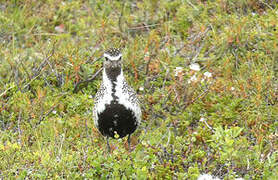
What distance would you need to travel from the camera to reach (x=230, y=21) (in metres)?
6.10

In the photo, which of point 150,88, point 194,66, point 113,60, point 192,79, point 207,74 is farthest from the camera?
point 194,66

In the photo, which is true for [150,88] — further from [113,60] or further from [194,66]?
[113,60]

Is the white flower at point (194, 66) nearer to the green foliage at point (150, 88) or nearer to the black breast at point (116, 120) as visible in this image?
the green foliage at point (150, 88)

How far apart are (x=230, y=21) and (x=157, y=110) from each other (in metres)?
1.68

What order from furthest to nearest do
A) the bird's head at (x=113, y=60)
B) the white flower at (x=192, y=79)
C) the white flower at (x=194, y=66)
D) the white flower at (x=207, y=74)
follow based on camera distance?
the white flower at (x=194, y=66)
the white flower at (x=207, y=74)
the white flower at (x=192, y=79)
the bird's head at (x=113, y=60)

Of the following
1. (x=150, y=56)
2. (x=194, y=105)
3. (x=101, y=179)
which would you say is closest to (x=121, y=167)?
(x=101, y=179)

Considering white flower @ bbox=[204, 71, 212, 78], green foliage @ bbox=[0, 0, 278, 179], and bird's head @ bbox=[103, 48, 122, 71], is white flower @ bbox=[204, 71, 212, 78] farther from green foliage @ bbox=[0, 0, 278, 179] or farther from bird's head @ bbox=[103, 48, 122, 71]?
bird's head @ bbox=[103, 48, 122, 71]

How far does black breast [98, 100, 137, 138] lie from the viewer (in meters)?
4.25

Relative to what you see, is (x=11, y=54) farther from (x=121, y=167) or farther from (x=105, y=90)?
(x=121, y=167)

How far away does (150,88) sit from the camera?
18.4 ft

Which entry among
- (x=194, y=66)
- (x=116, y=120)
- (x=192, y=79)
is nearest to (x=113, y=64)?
(x=116, y=120)

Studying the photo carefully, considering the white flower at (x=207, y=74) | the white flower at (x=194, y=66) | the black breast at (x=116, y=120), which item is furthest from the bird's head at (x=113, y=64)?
the white flower at (x=194, y=66)

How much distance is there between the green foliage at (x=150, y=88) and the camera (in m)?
4.05

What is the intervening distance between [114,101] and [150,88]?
1.43 m
